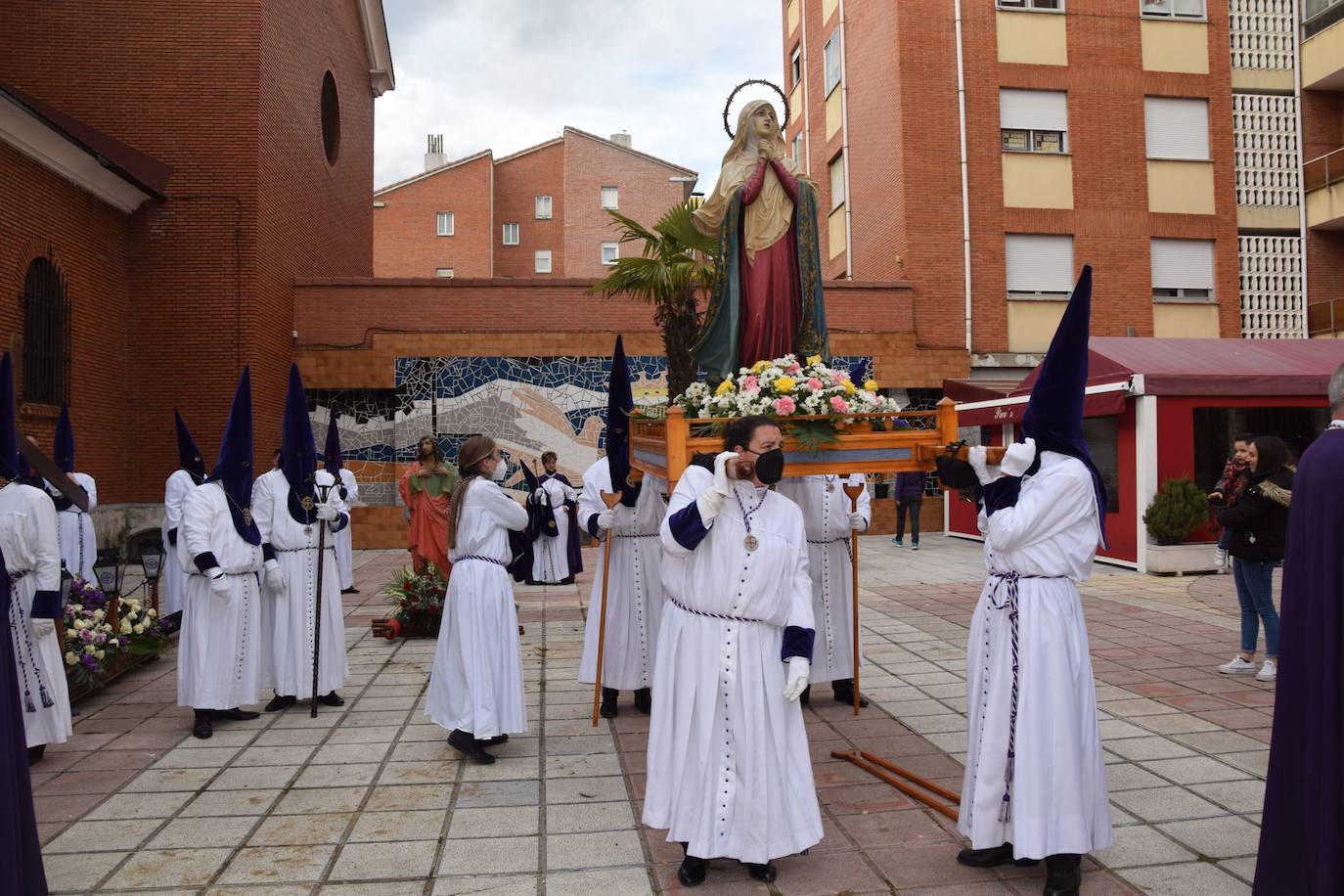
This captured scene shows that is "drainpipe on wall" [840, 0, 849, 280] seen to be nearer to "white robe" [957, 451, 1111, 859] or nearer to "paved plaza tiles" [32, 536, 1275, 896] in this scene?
"paved plaza tiles" [32, 536, 1275, 896]

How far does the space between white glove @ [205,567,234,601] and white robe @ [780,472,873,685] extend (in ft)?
13.4

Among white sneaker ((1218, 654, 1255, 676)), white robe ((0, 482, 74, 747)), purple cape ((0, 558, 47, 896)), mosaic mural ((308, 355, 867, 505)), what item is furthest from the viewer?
mosaic mural ((308, 355, 867, 505))

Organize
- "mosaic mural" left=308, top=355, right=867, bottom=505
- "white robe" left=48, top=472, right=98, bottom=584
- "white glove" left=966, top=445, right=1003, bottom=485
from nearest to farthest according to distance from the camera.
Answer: "white glove" left=966, top=445, right=1003, bottom=485 < "white robe" left=48, top=472, right=98, bottom=584 < "mosaic mural" left=308, top=355, right=867, bottom=505

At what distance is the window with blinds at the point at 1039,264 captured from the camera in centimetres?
2178

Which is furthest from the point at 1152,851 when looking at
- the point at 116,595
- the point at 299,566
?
the point at 116,595

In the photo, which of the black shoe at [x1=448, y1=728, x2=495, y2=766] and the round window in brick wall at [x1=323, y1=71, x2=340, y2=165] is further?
the round window in brick wall at [x1=323, y1=71, x2=340, y2=165]

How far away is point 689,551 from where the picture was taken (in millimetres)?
4445

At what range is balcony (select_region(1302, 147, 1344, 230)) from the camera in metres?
22.1

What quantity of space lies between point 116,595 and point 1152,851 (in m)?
8.42

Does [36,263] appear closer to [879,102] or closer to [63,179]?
[63,179]

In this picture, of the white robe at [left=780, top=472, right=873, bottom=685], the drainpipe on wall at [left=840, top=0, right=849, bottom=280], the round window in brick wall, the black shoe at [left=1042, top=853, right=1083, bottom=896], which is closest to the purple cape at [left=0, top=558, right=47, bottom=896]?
the black shoe at [left=1042, top=853, right=1083, bottom=896]

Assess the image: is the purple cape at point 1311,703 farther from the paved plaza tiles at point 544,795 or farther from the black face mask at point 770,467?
the black face mask at point 770,467

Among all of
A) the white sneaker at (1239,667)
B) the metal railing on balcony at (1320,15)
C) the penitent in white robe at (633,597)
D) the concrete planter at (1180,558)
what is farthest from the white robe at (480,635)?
the metal railing on balcony at (1320,15)

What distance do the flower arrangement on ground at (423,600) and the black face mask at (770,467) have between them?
6.86 meters
